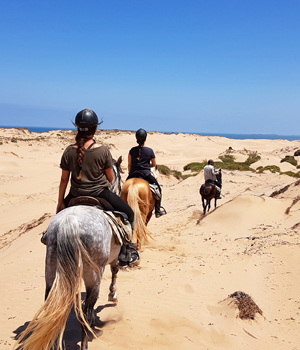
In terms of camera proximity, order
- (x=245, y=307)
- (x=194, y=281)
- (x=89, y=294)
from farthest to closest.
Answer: (x=194, y=281), (x=245, y=307), (x=89, y=294)

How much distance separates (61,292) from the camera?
139 inches

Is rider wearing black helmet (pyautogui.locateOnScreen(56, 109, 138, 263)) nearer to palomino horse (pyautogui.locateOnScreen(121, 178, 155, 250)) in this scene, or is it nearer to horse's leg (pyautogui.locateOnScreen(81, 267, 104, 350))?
horse's leg (pyautogui.locateOnScreen(81, 267, 104, 350))

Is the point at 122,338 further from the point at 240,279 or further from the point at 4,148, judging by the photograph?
the point at 4,148

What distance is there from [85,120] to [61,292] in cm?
213

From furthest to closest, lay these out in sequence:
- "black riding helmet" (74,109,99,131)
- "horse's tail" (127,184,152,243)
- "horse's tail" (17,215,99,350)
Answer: "horse's tail" (127,184,152,243), "black riding helmet" (74,109,99,131), "horse's tail" (17,215,99,350)

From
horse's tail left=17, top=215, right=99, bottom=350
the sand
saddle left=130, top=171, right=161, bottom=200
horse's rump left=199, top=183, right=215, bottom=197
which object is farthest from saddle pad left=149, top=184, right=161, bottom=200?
horse's rump left=199, top=183, right=215, bottom=197

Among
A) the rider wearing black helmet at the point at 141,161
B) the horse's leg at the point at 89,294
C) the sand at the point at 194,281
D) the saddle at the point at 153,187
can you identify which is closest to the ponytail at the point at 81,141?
the horse's leg at the point at 89,294

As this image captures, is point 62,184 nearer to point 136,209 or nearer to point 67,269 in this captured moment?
point 67,269

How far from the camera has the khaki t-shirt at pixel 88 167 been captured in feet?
13.6

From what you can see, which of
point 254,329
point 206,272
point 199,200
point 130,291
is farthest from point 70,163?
point 199,200

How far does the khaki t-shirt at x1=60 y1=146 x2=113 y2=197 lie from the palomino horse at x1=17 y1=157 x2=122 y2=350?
323 millimetres

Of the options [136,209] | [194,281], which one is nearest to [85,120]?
[136,209]

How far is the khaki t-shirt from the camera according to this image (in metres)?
4.15

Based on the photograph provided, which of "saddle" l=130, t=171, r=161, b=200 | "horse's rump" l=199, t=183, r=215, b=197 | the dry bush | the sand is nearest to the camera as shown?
the sand
